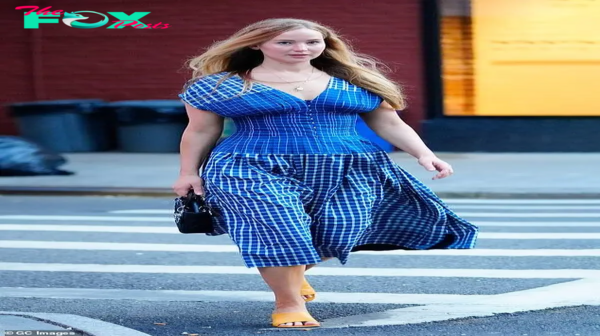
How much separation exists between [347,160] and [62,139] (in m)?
14.2

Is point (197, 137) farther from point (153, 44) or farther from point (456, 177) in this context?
point (153, 44)

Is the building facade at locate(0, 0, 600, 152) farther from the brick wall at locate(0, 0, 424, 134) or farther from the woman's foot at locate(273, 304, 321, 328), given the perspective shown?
the woman's foot at locate(273, 304, 321, 328)

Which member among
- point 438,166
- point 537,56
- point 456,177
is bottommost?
point 456,177

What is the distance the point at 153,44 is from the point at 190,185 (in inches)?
579

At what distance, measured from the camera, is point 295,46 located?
17.4 ft

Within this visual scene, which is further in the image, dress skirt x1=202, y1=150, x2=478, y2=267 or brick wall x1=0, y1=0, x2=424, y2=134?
brick wall x1=0, y1=0, x2=424, y2=134

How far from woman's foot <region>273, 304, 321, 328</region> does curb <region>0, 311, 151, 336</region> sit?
1.98 feet

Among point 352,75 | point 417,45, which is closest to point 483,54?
point 417,45

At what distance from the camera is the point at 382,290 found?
668 centimetres

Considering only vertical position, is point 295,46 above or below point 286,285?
above

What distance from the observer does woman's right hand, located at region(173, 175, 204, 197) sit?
17.7 feet

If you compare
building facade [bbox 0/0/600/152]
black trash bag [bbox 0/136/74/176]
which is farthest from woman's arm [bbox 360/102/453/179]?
building facade [bbox 0/0/600/152]

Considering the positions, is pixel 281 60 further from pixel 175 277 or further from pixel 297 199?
pixel 175 277

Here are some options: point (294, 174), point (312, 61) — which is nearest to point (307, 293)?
point (294, 174)
